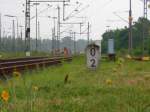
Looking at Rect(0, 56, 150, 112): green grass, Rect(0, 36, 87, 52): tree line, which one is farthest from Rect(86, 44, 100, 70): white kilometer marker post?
Rect(0, 36, 87, 52): tree line

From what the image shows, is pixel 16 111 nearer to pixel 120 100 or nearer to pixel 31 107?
pixel 31 107

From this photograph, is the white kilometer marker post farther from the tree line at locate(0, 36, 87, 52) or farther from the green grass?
the tree line at locate(0, 36, 87, 52)

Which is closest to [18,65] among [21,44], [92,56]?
[92,56]

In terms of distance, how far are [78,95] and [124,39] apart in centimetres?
9504

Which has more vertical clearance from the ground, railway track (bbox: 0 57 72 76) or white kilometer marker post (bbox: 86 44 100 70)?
white kilometer marker post (bbox: 86 44 100 70)

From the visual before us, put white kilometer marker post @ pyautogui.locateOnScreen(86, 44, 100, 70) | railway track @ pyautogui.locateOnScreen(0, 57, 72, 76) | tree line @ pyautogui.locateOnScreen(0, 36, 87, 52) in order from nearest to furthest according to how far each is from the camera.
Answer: railway track @ pyautogui.locateOnScreen(0, 57, 72, 76) → white kilometer marker post @ pyautogui.locateOnScreen(86, 44, 100, 70) → tree line @ pyautogui.locateOnScreen(0, 36, 87, 52)

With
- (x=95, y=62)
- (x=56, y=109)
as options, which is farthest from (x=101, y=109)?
(x=95, y=62)

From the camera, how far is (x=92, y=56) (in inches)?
776

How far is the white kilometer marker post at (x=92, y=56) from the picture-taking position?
64.4 feet

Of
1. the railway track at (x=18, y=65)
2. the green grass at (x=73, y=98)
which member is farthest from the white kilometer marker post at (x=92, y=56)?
the green grass at (x=73, y=98)

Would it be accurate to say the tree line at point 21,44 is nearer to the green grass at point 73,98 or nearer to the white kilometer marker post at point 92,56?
the white kilometer marker post at point 92,56

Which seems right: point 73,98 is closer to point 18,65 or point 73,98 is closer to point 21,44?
point 18,65

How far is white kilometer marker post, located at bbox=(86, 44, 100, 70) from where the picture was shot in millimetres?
19638

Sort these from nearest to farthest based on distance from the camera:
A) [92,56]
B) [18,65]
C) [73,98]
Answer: [73,98] < [92,56] < [18,65]
